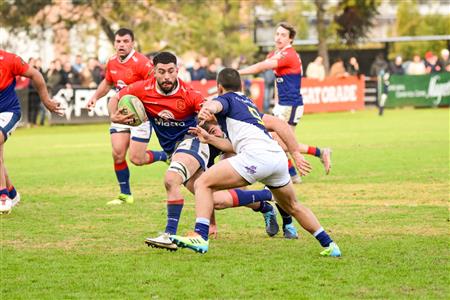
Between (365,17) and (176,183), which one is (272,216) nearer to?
(176,183)

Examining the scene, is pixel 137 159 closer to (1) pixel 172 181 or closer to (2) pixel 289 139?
(1) pixel 172 181

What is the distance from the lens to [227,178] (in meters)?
9.14

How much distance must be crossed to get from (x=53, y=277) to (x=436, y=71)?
33648mm

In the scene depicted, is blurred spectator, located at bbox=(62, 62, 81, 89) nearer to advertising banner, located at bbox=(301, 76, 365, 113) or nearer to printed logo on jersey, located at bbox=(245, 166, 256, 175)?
advertising banner, located at bbox=(301, 76, 365, 113)

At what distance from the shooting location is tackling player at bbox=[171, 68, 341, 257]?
29.7 ft

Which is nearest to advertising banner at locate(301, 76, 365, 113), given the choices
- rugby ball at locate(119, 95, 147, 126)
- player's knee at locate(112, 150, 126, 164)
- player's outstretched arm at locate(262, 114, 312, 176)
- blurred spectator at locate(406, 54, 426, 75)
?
blurred spectator at locate(406, 54, 426, 75)

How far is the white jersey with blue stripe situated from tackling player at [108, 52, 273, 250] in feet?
3.10

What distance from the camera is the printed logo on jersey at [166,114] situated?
10.5m

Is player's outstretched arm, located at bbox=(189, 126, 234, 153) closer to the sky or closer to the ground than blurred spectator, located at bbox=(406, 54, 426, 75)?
closer to the sky

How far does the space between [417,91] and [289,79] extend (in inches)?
1012

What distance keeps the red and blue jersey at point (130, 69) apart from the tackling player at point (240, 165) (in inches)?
193

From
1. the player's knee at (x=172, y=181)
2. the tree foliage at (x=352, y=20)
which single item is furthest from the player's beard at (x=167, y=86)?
the tree foliage at (x=352, y=20)

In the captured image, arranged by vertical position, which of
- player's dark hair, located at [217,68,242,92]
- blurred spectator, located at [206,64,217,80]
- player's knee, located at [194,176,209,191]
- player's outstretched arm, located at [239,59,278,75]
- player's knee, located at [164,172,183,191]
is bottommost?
blurred spectator, located at [206,64,217,80]

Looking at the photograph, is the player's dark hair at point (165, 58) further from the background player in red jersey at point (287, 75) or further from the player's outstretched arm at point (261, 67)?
the background player in red jersey at point (287, 75)
